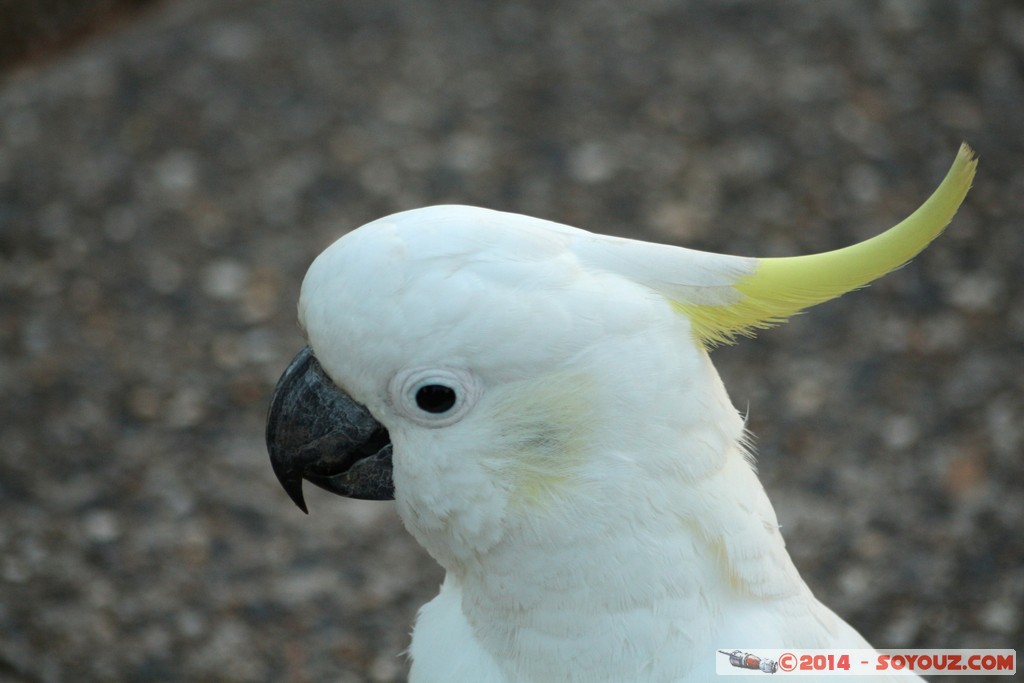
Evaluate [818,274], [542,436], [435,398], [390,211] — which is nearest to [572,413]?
[542,436]

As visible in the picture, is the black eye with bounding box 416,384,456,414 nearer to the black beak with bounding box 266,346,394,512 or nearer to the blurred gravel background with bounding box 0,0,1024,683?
the black beak with bounding box 266,346,394,512

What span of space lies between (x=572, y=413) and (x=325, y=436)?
0.34 m

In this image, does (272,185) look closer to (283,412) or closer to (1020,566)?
(283,412)

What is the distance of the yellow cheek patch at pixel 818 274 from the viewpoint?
1131 millimetres

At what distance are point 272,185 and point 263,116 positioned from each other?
0.36 m

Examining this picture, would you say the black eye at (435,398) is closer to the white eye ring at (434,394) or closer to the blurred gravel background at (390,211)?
the white eye ring at (434,394)

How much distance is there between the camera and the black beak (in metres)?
1.27

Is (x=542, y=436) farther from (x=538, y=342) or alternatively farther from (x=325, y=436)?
(x=325, y=436)

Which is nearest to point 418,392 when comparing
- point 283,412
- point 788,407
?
point 283,412

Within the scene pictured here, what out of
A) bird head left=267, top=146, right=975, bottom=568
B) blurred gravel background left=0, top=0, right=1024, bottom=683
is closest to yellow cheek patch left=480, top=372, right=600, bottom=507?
bird head left=267, top=146, right=975, bottom=568

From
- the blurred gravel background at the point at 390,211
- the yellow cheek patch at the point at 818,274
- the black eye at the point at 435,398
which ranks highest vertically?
the yellow cheek patch at the point at 818,274

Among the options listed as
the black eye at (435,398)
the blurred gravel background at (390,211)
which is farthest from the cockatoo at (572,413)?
the blurred gravel background at (390,211)

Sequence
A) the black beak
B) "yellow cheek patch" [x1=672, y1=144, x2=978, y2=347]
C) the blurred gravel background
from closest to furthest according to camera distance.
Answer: "yellow cheek patch" [x1=672, y1=144, x2=978, y2=347]
the black beak
the blurred gravel background

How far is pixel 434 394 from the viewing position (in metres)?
1.17
